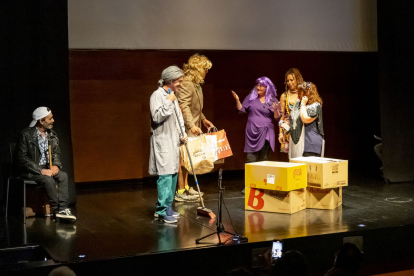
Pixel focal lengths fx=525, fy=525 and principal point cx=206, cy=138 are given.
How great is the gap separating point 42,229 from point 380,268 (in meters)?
2.90

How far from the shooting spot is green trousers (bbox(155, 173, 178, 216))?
4551 millimetres

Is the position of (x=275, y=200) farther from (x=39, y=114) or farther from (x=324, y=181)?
(x=39, y=114)

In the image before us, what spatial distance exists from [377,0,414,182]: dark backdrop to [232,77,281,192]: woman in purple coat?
1.74 metres

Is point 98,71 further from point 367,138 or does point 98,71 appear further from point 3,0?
point 367,138

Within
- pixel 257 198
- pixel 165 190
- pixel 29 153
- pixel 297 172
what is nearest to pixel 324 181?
pixel 297 172

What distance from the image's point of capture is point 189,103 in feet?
18.1

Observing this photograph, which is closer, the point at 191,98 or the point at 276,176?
the point at 276,176

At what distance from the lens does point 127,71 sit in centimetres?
668

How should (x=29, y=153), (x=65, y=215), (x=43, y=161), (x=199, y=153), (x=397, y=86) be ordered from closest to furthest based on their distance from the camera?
1. (x=65, y=215)
2. (x=29, y=153)
3. (x=43, y=161)
4. (x=199, y=153)
5. (x=397, y=86)

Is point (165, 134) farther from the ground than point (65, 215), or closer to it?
farther from the ground

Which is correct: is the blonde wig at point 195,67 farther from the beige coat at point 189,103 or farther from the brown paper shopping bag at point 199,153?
the brown paper shopping bag at point 199,153

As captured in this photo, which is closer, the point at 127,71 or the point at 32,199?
the point at 32,199

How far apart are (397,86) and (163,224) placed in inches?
152

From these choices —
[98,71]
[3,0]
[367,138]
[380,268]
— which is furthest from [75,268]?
[367,138]
